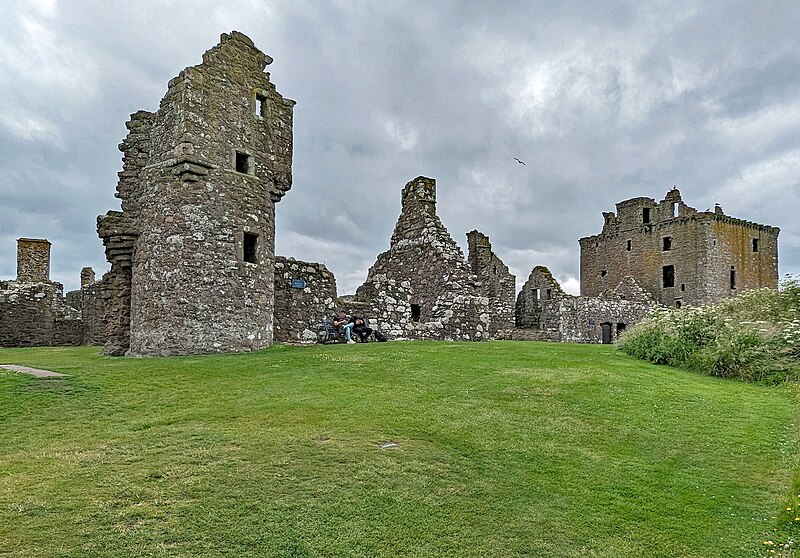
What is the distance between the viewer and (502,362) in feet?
39.9

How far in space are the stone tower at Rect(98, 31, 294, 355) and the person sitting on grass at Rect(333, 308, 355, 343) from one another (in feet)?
7.68

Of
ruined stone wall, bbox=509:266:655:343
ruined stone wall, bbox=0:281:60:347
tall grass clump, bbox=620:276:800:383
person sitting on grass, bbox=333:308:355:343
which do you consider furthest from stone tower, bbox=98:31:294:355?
ruined stone wall, bbox=509:266:655:343

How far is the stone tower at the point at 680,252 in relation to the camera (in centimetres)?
4284

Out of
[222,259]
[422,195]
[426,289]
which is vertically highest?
[422,195]

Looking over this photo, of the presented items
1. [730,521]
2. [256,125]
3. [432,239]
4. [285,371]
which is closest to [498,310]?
[432,239]

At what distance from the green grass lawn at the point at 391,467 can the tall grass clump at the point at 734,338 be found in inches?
93.3

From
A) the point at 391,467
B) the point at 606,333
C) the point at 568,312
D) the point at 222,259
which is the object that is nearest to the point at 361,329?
the point at 222,259

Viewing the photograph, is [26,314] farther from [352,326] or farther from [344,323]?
[352,326]

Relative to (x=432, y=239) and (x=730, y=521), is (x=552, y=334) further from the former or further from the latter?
(x=730, y=521)

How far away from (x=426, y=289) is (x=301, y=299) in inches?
164

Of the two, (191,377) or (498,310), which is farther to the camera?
(498,310)

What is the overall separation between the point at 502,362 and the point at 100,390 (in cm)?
761

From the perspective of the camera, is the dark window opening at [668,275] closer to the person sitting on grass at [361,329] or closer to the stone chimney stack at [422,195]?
the stone chimney stack at [422,195]

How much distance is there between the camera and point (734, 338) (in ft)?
44.0
